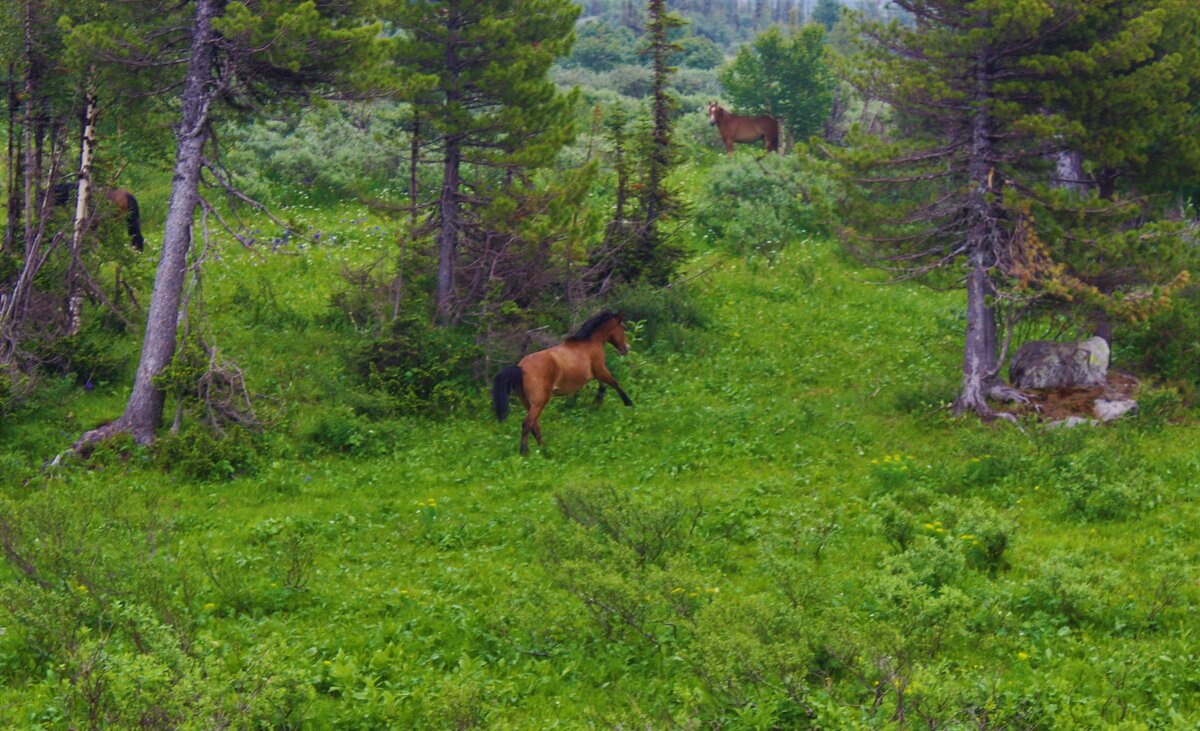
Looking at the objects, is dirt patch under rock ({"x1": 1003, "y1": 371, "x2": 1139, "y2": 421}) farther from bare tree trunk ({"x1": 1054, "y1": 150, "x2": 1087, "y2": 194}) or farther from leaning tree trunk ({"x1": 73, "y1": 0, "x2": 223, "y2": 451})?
leaning tree trunk ({"x1": 73, "y1": 0, "x2": 223, "y2": 451})

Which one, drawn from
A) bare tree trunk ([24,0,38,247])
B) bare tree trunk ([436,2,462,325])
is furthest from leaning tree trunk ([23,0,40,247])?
bare tree trunk ([436,2,462,325])

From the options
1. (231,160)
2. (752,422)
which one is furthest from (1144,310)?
(231,160)

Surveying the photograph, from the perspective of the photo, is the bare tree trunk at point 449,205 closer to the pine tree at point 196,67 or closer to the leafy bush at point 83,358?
the pine tree at point 196,67

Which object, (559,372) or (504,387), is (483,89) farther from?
(504,387)

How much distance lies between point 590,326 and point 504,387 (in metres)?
2.19

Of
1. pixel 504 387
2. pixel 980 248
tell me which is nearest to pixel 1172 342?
pixel 980 248

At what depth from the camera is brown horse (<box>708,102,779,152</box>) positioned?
125ft

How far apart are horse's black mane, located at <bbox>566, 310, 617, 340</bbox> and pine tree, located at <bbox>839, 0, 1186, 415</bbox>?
4.39 m

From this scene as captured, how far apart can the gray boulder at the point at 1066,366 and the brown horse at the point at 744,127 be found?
21.3 meters

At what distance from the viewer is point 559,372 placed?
55.7 feet

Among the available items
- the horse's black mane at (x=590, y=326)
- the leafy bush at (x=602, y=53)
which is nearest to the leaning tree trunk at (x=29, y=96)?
the horse's black mane at (x=590, y=326)

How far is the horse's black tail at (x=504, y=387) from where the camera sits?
52.9 ft

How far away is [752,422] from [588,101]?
33893mm

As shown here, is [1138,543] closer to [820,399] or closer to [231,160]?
[820,399]
